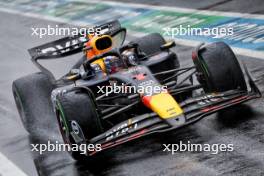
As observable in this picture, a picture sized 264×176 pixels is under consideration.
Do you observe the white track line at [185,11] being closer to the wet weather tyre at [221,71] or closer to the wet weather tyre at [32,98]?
the wet weather tyre at [221,71]

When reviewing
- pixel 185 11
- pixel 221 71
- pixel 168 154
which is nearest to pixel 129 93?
pixel 221 71

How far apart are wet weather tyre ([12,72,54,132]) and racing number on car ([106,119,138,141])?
262cm

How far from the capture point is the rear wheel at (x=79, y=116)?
9766 millimetres

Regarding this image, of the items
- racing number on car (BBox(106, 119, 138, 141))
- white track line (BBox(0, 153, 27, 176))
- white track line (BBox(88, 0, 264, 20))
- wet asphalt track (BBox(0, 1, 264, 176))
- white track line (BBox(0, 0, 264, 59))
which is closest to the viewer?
wet asphalt track (BBox(0, 1, 264, 176))

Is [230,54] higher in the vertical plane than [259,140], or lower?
higher

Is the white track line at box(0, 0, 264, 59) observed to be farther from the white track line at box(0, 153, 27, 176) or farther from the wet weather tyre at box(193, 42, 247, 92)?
the white track line at box(0, 153, 27, 176)

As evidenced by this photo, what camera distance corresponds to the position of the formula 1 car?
9609 mm

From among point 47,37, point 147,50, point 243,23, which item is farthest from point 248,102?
point 47,37

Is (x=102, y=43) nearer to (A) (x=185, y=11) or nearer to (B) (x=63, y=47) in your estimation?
(B) (x=63, y=47)

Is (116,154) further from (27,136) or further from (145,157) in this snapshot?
(27,136)

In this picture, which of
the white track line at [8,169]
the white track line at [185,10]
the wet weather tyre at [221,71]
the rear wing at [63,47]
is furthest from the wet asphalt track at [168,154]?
the white track line at [185,10]

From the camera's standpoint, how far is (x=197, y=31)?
17.2 metres

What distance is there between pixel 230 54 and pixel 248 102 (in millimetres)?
853

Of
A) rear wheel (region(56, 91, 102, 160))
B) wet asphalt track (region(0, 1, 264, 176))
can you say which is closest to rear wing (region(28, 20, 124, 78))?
wet asphalt track (region(0, 1, 264, 176))
